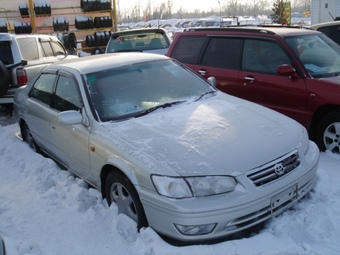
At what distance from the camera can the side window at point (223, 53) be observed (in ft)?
19.2

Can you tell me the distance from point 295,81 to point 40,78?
3.50 meters

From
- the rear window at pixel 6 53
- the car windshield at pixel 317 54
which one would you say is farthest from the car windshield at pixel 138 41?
the car windshield at pixel 317 54

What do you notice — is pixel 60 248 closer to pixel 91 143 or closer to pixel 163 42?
pixel 91 143

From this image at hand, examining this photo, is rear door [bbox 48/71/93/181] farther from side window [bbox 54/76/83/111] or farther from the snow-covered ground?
the snow-covered ground

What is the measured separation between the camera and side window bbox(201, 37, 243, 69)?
19.2 feet

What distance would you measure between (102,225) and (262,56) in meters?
3.57

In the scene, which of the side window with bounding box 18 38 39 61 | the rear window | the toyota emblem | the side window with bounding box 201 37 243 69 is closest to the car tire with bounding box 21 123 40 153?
the side window with bounding box 201 37 243 69

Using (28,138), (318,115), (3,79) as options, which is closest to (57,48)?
(3,79)

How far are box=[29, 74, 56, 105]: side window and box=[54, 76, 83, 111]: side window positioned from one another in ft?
0.74

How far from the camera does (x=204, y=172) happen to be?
9.55 ft

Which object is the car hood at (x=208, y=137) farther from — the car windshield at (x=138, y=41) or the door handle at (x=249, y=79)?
the car windshield at (x=138, y=41)

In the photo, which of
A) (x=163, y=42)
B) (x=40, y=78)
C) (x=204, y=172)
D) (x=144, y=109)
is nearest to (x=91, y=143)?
(x=144, y=109)

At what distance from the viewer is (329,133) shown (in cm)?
479

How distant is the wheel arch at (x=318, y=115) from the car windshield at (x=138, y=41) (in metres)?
6.09
